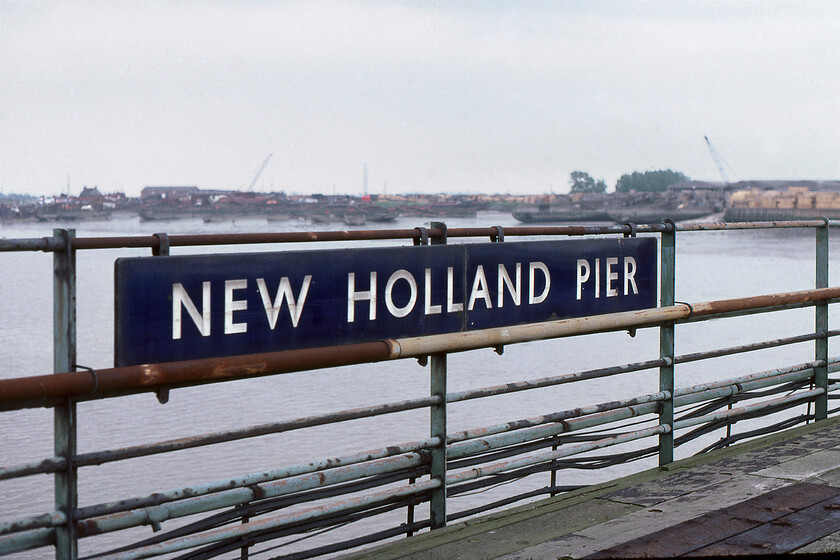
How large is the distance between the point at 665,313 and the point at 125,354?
2.69 m

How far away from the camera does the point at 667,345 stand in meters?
4.73

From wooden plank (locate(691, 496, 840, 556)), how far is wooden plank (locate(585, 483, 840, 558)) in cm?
2

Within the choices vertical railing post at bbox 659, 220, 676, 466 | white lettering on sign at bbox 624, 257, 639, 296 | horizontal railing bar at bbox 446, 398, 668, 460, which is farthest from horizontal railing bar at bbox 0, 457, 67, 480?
vertical railing post at bbox 659, 220, 676, 466

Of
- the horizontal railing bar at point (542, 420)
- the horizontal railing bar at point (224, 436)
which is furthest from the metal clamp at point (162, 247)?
the horizontal railing bar at point (542, 420)

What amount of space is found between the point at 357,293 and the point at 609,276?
5.03 feet

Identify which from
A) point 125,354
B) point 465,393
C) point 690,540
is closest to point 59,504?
point 125,354

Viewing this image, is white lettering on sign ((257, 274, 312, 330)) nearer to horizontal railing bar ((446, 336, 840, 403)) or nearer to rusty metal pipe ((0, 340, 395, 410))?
rusty metal pipe ((0, 340, 395, 410))

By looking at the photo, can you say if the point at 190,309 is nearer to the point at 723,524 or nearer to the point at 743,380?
the point at 723,524

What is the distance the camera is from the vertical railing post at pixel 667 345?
4.71m

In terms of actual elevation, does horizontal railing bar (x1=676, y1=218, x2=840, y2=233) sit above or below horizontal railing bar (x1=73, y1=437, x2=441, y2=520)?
above

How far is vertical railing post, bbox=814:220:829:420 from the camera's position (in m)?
5.64

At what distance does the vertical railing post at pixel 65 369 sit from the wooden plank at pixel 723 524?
1.75 meters


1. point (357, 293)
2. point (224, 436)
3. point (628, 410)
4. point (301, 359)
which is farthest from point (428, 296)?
point (628, 410)

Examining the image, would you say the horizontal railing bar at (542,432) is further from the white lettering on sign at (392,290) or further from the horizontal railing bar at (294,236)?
the horizontal railing bar at (294,236)
